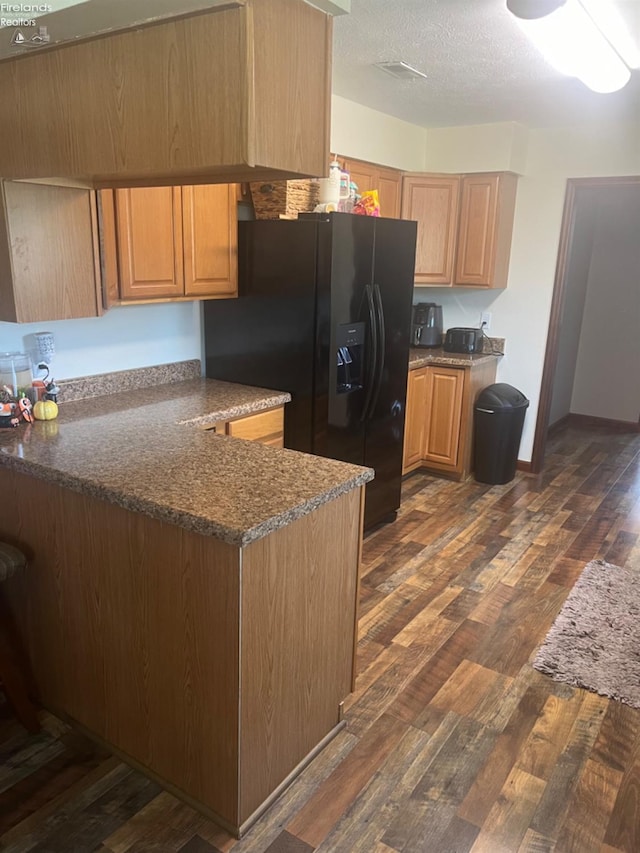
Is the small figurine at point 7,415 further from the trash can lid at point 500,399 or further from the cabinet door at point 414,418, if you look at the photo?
the trash can lid at point 500,399

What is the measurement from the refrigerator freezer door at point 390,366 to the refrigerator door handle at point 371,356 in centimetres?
5

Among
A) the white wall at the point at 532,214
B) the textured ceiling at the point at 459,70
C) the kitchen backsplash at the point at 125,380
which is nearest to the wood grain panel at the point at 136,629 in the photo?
the kitchen backsplash at the point at 125,380

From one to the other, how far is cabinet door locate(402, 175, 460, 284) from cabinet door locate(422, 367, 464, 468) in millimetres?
742

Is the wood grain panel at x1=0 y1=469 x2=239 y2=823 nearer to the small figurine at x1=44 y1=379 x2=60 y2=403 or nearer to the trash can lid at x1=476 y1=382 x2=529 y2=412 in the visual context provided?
the small figurine at x1=44 y1=379 x2=60 y2=403

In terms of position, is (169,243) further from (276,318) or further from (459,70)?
(459,70)

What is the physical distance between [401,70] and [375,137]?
3.50ft

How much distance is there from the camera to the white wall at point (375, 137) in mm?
3826

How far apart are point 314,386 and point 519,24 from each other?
171cm

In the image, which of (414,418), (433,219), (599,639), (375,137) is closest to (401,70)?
(375,137)

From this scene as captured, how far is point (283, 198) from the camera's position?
315 centimetres

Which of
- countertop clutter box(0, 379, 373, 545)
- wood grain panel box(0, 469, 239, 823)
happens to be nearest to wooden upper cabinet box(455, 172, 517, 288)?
countertop clutter box(0, 379, 373, 545)

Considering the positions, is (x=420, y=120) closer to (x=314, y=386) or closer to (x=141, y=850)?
(x=314, y=386)

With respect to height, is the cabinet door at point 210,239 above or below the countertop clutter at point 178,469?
above

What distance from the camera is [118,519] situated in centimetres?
181
